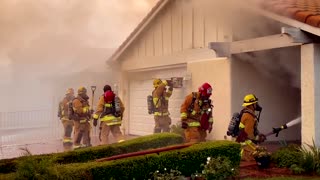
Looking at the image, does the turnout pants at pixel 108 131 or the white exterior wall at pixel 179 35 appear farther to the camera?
the white exterior wall at pixel 179 35

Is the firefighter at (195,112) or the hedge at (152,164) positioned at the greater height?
the firefighter at (195,112)

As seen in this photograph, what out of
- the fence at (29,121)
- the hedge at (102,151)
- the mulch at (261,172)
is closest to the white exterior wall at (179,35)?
the mulch at (261,172)

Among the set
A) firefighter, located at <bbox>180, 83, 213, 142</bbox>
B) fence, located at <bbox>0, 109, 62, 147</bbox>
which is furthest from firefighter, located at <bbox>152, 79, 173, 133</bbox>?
fence, located at <bbox>0, 109, 62, 147</bbox>

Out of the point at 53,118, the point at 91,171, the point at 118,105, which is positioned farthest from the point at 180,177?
the point at 53,118

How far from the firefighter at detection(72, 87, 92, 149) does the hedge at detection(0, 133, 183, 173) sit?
4.12 m

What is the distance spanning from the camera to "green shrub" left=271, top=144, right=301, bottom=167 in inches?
316

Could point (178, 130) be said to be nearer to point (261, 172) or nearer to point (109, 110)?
A: point (109, 110)

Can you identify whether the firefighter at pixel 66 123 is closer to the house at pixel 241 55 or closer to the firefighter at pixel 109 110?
the firefighter at pixel 109 110

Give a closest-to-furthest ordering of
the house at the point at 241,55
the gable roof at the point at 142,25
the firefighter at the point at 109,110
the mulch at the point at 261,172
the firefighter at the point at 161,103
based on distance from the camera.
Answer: the mulch at the point at 261,172 → the house at the point at 241,55 → the firefighter at the point at 109,110 → the firefighter at the point at 161,103 → the gable roof at the point at 142,25

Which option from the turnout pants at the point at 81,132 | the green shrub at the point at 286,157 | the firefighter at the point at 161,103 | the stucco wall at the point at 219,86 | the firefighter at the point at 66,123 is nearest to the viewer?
the green shrub at the point at 286,157

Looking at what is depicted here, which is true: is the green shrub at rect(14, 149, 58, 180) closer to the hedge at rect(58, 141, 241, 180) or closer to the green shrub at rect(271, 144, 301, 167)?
the hedge at rect(58, 141, 241, 180)

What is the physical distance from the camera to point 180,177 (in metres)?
6.29

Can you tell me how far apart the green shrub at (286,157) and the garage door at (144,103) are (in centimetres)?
487

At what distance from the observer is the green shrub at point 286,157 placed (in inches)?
316
